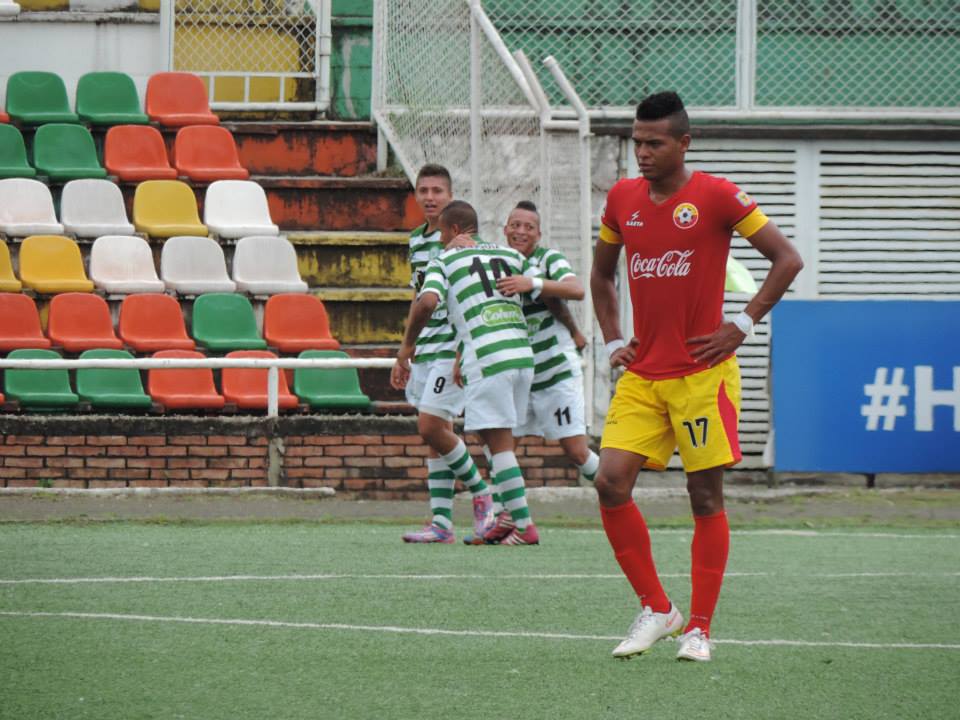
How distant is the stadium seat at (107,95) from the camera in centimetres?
1745

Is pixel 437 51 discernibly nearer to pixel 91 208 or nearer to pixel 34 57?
pixel 91 208

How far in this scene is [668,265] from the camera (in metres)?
6.22

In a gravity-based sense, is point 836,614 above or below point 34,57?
below

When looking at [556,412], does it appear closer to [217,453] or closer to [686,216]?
[217,453]

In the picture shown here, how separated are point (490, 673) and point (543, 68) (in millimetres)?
11476

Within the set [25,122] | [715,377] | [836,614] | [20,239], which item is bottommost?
[836,614]

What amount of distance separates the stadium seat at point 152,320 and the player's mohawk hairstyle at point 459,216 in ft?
16.5

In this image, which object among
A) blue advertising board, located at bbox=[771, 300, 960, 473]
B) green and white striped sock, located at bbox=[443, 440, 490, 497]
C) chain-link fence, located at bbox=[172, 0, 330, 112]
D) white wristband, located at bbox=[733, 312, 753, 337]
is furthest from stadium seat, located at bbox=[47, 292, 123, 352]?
white wristband, located at bbox=[733, 312, 753, 337]

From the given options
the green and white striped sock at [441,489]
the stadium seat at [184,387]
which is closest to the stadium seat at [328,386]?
the stadium seat at [184,387]

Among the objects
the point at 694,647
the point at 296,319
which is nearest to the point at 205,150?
the point at 296,319

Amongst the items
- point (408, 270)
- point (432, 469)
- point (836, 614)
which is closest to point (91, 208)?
point (408, 270)

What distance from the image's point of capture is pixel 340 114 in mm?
18391

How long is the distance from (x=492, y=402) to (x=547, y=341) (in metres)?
0.89

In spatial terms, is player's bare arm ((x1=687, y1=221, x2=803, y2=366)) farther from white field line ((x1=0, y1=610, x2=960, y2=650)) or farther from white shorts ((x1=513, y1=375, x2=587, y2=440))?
white shorts ((x1=513, y1=375, x2=587, y2=440))
